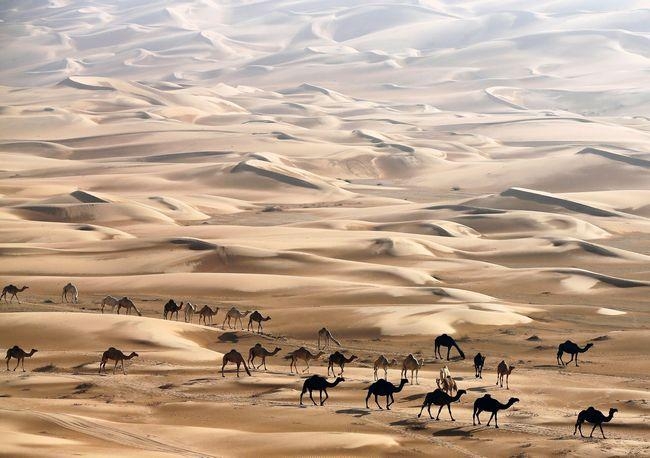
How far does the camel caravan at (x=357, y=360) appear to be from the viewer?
15.2 metres

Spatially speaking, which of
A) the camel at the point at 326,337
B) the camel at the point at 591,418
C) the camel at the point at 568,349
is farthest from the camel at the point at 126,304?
the camel at the point at 591,418

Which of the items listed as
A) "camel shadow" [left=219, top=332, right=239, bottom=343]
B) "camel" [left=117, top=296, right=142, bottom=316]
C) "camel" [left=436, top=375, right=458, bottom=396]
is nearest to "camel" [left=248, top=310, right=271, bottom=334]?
"camel shadow" [left=219, top=332, right=239, bottom=343]

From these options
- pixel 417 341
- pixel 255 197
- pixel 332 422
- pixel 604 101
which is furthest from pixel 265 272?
pixel 604 101

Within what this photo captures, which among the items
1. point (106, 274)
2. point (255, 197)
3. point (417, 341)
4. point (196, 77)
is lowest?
point (417, 341)

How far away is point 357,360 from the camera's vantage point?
21062 millimetres

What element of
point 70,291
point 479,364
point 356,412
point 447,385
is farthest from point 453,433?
point 70,291

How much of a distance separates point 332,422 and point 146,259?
21.9 meters

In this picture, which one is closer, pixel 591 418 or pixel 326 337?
pixel 591 418

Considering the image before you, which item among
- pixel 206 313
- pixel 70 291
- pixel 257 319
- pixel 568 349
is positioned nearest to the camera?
pixel 568 349

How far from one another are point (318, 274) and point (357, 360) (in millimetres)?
13045

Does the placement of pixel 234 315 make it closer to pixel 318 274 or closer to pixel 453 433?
pixel 453 433

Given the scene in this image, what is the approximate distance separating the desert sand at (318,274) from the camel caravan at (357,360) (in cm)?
26

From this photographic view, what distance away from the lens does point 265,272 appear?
34.5 metres

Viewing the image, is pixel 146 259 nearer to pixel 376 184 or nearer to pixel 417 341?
pixel 417 341
